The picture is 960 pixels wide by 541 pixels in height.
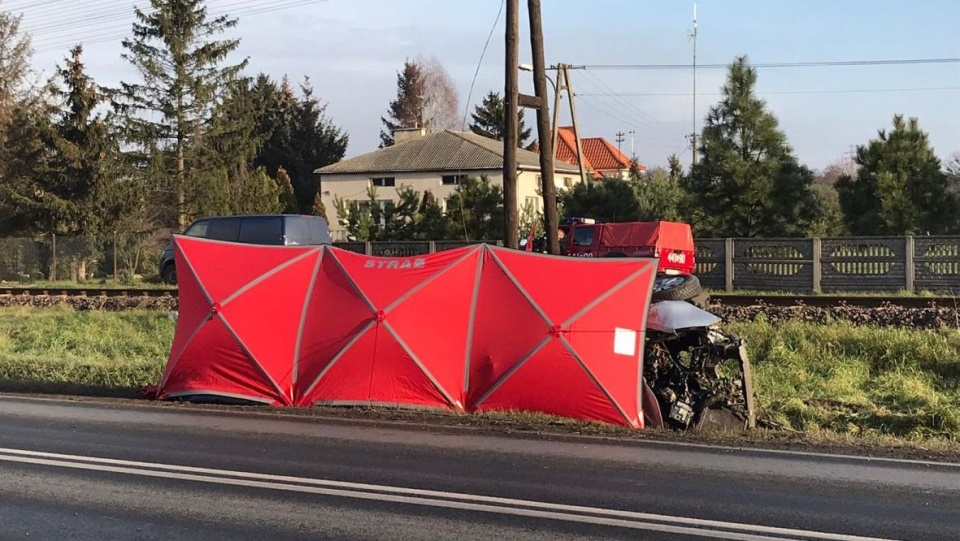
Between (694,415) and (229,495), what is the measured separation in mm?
5300

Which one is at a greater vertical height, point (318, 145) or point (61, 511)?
point (318, 145)

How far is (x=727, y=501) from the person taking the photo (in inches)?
262

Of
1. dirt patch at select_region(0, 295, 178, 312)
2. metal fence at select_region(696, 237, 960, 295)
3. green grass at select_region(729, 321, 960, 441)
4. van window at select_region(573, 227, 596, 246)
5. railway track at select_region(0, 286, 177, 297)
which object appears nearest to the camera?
green grass at select_region(729, 321, 960, 441)

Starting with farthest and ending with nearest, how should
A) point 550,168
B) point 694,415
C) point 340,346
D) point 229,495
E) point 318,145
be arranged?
point 318,145 < point 550,168 < point 340,346 < point 694,415 < point 229,495

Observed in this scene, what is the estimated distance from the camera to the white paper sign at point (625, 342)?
32.5ft

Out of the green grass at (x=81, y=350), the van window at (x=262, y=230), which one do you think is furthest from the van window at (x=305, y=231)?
the green grass at (x=81, y=350)

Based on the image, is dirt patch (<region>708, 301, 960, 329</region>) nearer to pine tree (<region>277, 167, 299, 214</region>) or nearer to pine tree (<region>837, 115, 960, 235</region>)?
pine tree (<region>837, 115, 960, 235</region>)

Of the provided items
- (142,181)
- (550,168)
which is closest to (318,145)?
(142,181)

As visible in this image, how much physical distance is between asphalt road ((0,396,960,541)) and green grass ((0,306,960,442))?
7.98ft

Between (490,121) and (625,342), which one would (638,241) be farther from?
(490,121)

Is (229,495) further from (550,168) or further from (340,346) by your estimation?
(550,168)

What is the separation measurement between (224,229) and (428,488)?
15930 mm

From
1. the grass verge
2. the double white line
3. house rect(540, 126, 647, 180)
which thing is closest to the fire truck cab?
the grass verge

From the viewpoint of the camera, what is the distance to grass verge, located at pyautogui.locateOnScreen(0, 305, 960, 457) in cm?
961
